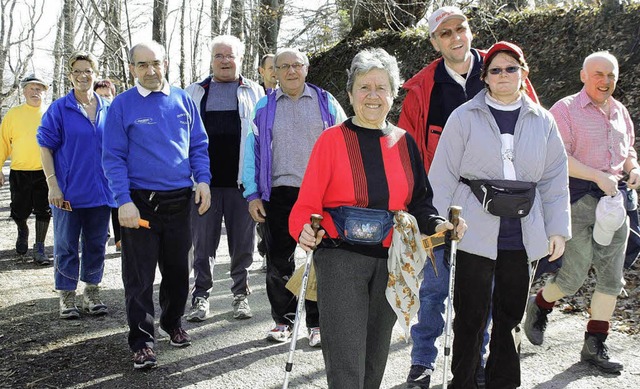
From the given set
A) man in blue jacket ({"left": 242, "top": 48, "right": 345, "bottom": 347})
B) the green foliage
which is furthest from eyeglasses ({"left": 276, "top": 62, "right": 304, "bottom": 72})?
the green foliage

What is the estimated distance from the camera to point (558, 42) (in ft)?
37.4

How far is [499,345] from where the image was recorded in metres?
4.02

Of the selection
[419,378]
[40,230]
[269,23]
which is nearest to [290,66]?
[419,378]

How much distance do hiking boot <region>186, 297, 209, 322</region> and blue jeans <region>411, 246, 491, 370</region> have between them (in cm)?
224

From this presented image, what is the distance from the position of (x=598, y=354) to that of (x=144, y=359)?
3313 millimetres

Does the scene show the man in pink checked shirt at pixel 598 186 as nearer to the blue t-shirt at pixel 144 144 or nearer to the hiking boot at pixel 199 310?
the blue t-shirt at pixel 144 144

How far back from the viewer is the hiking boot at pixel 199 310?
600 cm

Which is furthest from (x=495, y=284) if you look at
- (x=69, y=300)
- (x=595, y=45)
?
(x=595, y=45)

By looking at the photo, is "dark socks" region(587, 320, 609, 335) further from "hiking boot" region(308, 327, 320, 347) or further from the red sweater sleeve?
the red sweater sleeve

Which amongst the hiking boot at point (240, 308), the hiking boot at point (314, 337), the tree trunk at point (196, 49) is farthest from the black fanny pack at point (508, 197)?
the tree trunk at point (196, 49)

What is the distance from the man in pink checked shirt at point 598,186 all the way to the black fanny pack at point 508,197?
4.32 feet

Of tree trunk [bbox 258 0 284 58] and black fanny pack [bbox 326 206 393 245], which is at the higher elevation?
tree trunk [bbox 258 0 284 58]

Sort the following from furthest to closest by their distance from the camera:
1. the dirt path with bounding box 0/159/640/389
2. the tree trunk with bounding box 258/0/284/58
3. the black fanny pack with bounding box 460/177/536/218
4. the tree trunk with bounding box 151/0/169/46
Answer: the tree trunk with bounding box 151/0/169/46 < the tree trunk with bounding box 258/0/284/58 < the dirt path with bounding box 0/159/640/389 < the black fanny pack with bounding box 460/177/536/218

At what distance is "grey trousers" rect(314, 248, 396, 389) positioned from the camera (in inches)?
128
